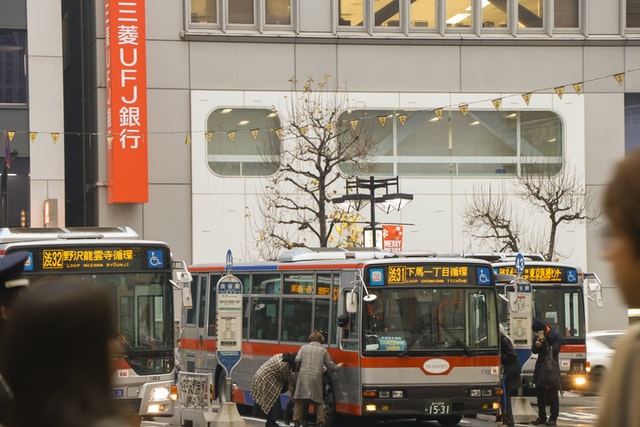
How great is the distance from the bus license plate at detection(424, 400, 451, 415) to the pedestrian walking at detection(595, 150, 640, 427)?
16.8 metres

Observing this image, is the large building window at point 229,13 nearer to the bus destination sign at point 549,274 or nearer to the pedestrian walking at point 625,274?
the bus destination sign at point 549,274

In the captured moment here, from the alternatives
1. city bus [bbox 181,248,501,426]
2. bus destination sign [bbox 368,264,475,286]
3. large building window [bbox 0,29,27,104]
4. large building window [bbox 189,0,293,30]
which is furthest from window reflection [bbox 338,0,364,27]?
bus destination sign [bbox 368,264,475,286]

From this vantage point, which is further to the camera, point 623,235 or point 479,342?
point 479,342

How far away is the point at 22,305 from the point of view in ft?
8.99


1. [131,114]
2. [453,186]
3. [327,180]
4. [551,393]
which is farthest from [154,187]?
[551,393]

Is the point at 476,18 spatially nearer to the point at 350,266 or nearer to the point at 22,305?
the point at 350,266

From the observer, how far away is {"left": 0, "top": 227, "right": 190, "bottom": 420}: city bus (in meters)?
18.0

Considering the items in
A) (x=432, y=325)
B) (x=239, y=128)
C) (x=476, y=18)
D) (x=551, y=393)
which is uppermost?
(x=476, y=18)

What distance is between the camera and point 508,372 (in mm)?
21562

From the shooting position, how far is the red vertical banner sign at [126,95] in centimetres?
3950

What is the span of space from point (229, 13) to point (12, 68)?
7020 mm

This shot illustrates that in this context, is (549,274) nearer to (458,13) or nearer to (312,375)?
(312,375)

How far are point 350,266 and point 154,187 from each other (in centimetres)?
2216

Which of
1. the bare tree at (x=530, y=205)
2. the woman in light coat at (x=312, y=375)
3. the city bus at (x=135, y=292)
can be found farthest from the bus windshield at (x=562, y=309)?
the bare tree at (x=530, y=205)
